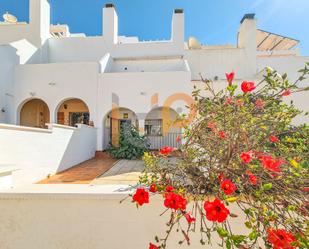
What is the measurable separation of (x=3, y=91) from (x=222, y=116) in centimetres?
1198

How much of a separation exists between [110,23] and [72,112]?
6675 millimetres

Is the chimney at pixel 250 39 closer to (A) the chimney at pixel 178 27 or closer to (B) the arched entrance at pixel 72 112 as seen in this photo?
(A) the chimney at pixel 178 27

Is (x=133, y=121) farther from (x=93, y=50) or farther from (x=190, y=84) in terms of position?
(x=93, y=50)

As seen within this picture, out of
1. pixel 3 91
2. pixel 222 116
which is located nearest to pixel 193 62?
pixel 3 91

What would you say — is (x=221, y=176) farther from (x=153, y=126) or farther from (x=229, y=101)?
(x=153, y=126)

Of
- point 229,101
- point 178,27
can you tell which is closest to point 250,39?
point 178,27

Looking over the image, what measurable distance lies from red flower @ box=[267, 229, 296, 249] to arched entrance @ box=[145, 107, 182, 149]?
34.9ft

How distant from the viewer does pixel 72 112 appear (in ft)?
40.8

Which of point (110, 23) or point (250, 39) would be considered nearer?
point (110, 23)

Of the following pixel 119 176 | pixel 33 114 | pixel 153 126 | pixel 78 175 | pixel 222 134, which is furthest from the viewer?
pixel 153 126

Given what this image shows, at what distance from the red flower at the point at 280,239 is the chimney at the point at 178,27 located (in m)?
13.8

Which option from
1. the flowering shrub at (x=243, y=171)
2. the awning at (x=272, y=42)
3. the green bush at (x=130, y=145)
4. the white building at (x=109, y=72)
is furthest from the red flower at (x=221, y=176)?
the awning at (x=272, y=42)

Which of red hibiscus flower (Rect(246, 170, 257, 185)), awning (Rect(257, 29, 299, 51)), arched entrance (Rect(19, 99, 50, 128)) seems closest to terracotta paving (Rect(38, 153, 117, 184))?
red hibiscus flower (Rect(246, 170, 257, 185))

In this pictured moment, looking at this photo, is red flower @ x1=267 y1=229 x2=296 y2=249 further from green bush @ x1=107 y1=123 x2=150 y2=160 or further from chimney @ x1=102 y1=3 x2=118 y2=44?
chimney @ x1=102 y1=3 x2=118 y2=44
